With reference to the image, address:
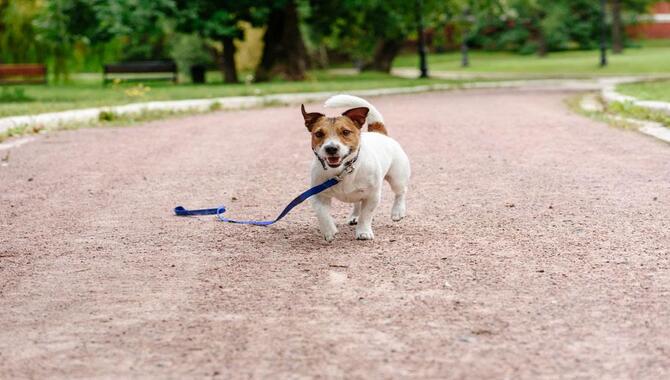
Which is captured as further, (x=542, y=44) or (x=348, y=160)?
(x=542, y=44)

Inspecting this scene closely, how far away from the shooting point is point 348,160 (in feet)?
19.7

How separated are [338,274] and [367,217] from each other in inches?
37.4

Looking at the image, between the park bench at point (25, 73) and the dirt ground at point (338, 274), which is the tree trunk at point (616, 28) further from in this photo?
the dirt ground at point (338, 274)

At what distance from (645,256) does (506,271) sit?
2.90ft

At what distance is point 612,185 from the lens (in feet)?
28.1

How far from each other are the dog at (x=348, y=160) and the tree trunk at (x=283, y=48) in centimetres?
2617

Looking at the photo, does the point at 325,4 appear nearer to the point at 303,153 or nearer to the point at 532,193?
the point at 303,153

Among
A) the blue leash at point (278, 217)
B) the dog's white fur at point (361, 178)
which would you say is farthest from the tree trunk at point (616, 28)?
the dog's white fur at point (361, 178)

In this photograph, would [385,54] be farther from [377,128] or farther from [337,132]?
[337,132]

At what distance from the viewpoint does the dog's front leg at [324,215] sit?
20.7ft

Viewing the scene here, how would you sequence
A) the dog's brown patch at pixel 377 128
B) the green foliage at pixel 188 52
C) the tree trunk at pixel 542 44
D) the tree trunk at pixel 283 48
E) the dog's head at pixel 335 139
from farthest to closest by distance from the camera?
the tree trunk at pixel 542 44
the green foliage at pixel 188 52
the tree trunk at pixel 283 48
the dog's brown patch at pixel 377 128
the dog's head at pixel 335 139

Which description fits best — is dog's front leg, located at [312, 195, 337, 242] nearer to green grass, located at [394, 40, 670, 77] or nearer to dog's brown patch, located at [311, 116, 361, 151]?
dog's brown patch, located at [311, 116, 361, 151]

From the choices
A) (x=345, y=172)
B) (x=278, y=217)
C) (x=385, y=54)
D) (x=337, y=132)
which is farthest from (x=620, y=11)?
(x=337, y=132)

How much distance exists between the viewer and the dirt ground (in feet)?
13.3
